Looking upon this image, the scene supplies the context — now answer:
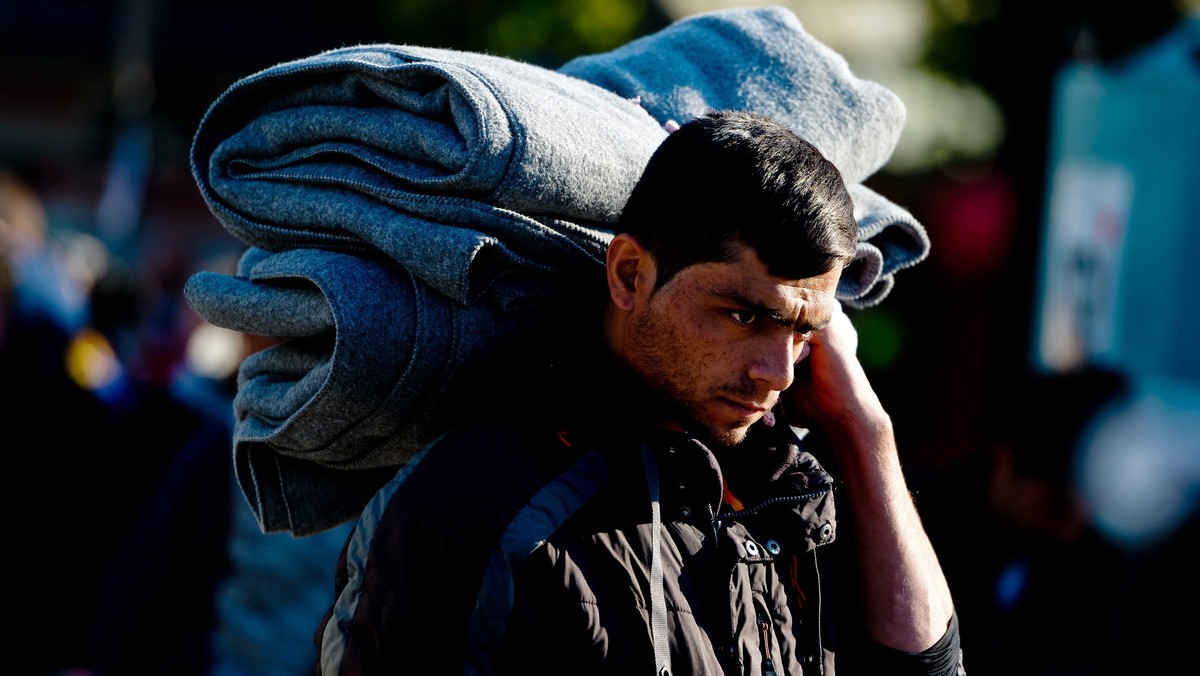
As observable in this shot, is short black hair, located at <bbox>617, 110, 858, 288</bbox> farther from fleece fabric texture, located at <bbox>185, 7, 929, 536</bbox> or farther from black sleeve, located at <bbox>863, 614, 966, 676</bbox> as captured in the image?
black sleeve, located at <bbox>863, 614, 966, 676</bbox>

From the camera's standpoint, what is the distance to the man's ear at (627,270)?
1793 mm

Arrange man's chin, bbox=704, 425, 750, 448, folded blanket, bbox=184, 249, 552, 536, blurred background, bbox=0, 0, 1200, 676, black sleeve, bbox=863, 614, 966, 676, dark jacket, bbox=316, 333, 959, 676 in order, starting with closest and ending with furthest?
dark jacket, bbox=316, 333, 959, 676, folded blanket, bbox=184, 249, 552, 536, man's chin, bbox=704, 425, 750, 448, black sleeve, bbox=863, 614, 966, 676, blurred background, bbox=0, 0, 1200, 676

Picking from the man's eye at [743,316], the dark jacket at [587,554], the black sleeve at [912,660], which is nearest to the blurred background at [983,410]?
the black sleeve at [912,660]

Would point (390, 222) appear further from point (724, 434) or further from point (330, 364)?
point (724, 434)

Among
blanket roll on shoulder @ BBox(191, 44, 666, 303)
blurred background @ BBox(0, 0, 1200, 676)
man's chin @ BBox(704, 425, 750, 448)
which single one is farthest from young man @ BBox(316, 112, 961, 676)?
blurred background @ BBox(0, 0, 1200, 676)

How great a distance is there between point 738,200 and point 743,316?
176 mm

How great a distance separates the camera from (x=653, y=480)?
5.80ft

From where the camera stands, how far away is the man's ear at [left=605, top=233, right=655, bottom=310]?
1.79 m

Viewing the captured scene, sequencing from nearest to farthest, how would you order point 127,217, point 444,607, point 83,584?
1. point 444,607
2. point 83,584
3. point 127,217

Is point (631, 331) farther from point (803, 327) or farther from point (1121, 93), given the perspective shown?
point (1121, 93)

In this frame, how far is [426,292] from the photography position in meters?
1.78

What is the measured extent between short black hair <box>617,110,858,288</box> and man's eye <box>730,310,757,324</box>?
0.07 metres

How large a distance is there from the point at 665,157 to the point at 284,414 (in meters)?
0.69

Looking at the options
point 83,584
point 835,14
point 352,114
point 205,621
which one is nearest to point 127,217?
point 835,14
